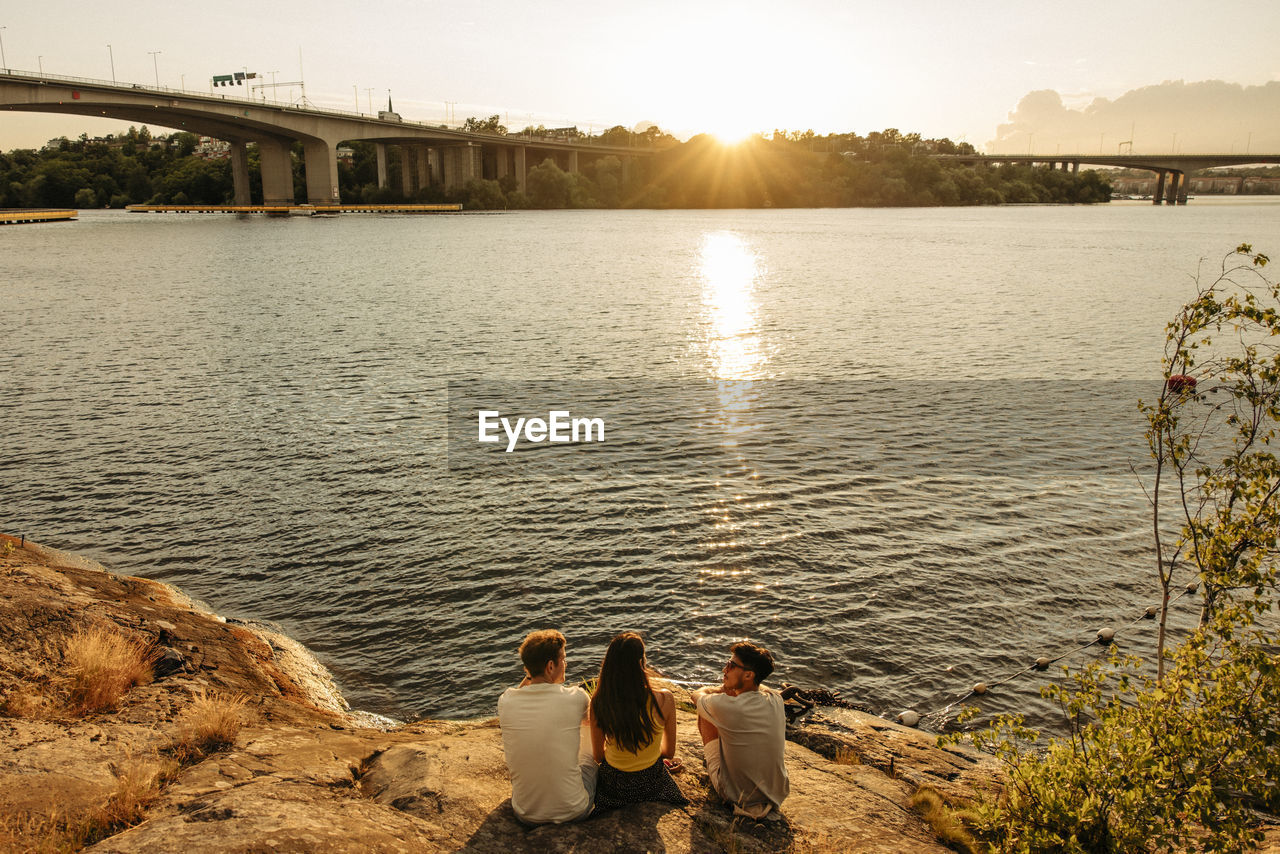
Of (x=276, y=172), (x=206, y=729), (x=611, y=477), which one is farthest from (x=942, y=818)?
(x=276, y=172)

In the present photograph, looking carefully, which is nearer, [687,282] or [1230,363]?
[1230,363]

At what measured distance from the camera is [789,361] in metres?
30.2

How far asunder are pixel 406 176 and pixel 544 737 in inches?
7056

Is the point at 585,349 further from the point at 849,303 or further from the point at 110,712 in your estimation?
the point at 110,712

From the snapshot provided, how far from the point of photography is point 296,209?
465 ft

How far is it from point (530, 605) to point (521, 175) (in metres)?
173

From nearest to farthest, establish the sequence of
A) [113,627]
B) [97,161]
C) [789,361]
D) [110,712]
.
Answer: [110,712] → [113,627] → [789,361] → [97,161]

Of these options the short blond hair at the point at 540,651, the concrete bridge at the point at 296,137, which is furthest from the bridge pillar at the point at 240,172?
the short blond hair at the point at 540,651

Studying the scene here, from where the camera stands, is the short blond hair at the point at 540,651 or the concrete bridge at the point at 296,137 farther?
the concrete bridge at the point at 296,137

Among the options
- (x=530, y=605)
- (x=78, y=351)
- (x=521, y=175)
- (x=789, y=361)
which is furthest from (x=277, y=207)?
(x=530, y=605)

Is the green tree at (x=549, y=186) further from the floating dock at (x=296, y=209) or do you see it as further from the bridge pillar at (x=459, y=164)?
the floating dock at (x=296, y=209)

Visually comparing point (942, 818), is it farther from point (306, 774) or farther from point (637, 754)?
point (306, 774)

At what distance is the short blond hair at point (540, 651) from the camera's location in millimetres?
6125

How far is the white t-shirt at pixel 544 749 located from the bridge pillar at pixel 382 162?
551 ft
